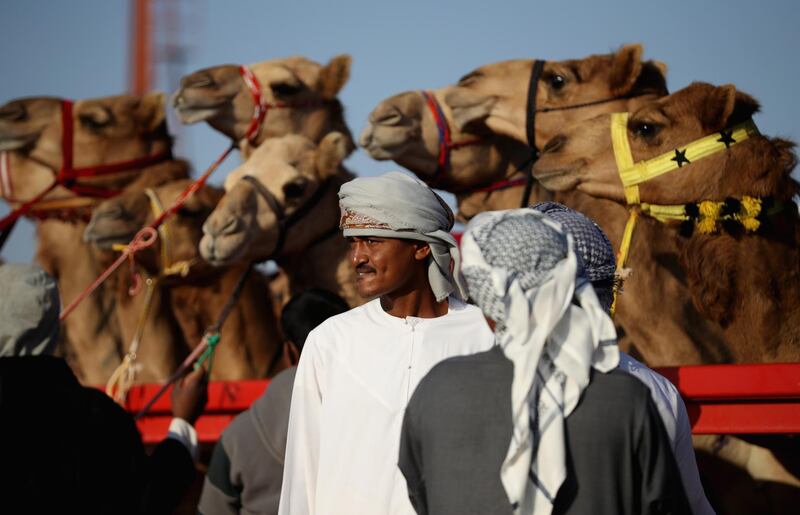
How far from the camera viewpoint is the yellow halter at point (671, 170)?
5.08 m

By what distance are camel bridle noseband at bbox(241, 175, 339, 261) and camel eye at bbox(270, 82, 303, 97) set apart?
1.21 metres

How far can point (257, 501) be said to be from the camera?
426 cm

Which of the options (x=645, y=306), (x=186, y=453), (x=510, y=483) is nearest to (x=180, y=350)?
(x=645, y=306)

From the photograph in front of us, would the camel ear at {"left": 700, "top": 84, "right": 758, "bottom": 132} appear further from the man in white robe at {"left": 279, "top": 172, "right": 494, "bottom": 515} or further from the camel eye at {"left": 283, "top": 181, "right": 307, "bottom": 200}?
the camel eye at {"left": 283, "top": 181, "right": 307, "bottom": 200}

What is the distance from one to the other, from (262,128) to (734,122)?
3.89 meters

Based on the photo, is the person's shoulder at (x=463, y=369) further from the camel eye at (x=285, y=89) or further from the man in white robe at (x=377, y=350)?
the camel eye at (x=285, y=89)

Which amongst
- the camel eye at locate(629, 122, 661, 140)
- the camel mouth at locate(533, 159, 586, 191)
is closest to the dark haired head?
the camel mouth at locate(533, 159, 586, 191)

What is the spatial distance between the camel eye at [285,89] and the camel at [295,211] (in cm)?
89

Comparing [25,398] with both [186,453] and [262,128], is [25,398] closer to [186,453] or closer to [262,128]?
[186,453]

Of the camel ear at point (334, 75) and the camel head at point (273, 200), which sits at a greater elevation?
the camel ear at point (334, 75)

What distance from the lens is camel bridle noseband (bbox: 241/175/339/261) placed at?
23.3 ft

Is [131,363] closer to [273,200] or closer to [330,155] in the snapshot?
[273,200]

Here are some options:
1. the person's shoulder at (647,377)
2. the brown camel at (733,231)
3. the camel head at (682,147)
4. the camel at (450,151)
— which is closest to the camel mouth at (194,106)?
the camel at (450,151)

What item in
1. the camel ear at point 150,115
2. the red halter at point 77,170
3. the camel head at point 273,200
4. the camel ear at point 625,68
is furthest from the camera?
the camel ear at point 150,115
